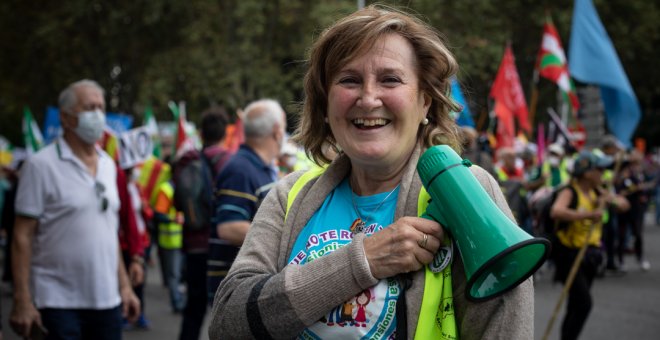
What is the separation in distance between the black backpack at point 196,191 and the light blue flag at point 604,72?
14.4 feet

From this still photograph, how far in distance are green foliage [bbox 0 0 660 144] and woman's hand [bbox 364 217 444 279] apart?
24.2m

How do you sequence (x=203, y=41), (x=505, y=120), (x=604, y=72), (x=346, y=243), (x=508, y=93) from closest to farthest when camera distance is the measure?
(x=346, y=243) → (x=604, y=72) → (x=505, y=120) → (x=508, y=93) → (x=203, y=41)

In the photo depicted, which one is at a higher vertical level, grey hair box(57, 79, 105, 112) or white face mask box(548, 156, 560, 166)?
grey hair box(57, 79, 105, 112)

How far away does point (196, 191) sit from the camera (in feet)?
23.2

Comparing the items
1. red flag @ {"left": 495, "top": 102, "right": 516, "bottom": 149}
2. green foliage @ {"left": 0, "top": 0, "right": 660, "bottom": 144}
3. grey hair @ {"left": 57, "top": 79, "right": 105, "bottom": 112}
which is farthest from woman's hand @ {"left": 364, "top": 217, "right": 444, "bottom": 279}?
green foliage @ {"left": 0, "top": 0, "right": 660, "bottom": 144}

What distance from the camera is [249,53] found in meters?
28.6

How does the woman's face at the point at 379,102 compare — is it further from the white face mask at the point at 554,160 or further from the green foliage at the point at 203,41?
the green foliage at the point at 203,41

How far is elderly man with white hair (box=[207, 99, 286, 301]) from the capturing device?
195 inches

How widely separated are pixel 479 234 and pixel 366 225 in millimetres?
435

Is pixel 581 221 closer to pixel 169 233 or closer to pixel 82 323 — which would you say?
pixel 169 233

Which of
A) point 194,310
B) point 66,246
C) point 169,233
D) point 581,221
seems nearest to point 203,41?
point 169,233

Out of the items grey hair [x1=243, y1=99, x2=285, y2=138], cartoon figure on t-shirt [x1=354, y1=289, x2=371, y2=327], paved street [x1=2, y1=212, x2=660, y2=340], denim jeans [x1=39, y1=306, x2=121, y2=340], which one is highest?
cartoon figure on t-shirt [x1=354, y1=289, x2=371, y2=327]

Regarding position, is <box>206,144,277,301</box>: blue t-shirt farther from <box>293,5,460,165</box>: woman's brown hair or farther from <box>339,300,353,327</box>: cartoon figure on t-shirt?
<box>339,300,353,327</box>: cartoon figure on t-shirt

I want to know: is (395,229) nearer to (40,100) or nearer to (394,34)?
(394,34)
